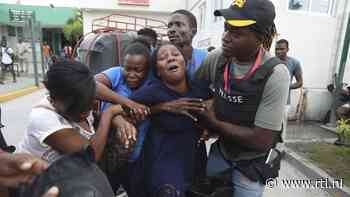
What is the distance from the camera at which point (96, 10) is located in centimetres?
1691

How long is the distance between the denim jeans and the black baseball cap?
0.71 metres

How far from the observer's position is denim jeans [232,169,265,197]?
1372 millimetres

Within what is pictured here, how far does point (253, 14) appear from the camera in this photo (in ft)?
4.11

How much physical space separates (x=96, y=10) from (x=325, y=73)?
14395 mm

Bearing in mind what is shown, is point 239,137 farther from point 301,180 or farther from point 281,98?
point 301,180

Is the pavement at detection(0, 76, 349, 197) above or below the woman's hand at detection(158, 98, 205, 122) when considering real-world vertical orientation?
below

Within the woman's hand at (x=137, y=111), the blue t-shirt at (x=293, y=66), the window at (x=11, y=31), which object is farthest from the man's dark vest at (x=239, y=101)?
the window at (x=11, y=31)

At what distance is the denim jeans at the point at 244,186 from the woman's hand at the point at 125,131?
533mm

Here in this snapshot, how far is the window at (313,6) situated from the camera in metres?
5.72

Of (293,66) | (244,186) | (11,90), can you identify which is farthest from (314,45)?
(11,90)

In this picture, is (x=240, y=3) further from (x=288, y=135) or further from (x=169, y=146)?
(x=288, y=135)

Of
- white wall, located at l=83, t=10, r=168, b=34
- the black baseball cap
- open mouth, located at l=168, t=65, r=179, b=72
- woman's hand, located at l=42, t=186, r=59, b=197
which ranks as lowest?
woman's hand, located at l=42, t=186, r=59, b=197

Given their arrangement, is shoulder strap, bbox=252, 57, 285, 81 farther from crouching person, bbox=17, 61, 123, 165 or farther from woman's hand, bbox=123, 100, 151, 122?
crouching person, bbox=17, 61, 123, 165

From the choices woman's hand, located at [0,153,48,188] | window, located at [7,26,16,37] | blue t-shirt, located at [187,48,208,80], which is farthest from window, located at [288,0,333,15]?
window, located at [7,26,16,37]
